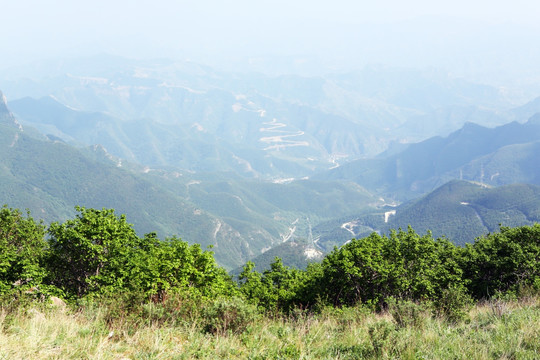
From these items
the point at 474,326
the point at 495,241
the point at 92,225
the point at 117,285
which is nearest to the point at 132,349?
the point at 474,326

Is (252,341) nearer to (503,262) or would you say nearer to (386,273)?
(386,273)

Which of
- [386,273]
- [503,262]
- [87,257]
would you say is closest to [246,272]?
[386,273]

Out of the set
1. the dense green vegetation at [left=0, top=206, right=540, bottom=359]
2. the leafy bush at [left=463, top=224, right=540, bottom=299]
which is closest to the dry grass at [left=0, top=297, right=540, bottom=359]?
the dense green vegetation at [left=0, top=206, right=540, bottom=359]

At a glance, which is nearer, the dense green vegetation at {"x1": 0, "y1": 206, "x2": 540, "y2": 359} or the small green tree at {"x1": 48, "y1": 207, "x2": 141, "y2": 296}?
the dense green vegetation at {"x1": 0, "y1": 206, "x2": 540, "y2": 359}

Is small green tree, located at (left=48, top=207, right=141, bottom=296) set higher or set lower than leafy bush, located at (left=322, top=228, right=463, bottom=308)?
higher

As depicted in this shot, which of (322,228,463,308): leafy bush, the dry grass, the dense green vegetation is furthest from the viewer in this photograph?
(322,228,463,308): leafy bush

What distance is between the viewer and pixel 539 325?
395 inches

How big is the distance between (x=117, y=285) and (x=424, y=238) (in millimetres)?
22483

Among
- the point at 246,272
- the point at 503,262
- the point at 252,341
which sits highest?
the point at 252,341

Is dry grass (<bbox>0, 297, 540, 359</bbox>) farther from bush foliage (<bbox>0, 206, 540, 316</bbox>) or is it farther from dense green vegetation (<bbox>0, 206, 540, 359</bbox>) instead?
bush foliage (<bbox>0, 206, 540, 316</bbox>)

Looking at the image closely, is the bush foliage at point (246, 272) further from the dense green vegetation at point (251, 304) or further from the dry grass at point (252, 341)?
the dry grass at point (252, 341)

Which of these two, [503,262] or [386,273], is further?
[503,262]

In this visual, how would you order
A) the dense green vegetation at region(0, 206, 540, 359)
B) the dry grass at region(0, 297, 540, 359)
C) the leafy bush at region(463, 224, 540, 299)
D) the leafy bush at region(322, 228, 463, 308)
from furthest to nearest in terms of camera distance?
the leafy bush at region(463, 224, 540, 299)
the leafy bush at region(322, 228, 463, 308)
the dense green vegetation at region(0, 206, 540, 359)
the dry grass at region(0, 297, 540, 359)

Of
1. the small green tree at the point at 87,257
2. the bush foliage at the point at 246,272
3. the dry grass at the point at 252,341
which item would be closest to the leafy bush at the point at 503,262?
the bush foliage at the point at 246,272
